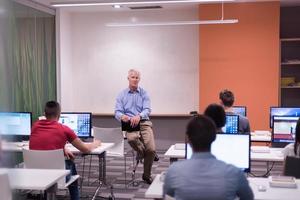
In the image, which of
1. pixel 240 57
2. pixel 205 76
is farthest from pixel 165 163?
pixel 240 57

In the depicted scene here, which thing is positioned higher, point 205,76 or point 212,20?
point 212,20

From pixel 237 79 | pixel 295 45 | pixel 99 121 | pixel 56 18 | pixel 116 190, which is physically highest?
pixel 56 18

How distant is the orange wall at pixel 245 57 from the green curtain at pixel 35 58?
2.86 meters

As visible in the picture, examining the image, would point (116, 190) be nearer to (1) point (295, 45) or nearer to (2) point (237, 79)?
(2) point (237, 79)

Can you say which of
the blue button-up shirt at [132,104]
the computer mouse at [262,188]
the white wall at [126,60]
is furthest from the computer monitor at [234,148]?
the white wall at [126,60]

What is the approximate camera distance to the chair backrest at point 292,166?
3104 millimetres

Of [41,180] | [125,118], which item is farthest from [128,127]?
[41,180]

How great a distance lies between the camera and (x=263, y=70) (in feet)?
25.6

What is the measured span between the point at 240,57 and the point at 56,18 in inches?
142

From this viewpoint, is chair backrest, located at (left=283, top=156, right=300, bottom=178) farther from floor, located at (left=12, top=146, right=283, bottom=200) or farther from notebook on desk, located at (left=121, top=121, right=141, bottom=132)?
notebook on desk, located at (left=121, top=121, right=141, bottom=132)

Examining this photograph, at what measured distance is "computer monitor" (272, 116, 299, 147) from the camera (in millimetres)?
4875

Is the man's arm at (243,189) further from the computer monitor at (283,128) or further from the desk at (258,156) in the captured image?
the computer monitor at (283,128)

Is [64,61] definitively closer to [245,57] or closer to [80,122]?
[80,122]

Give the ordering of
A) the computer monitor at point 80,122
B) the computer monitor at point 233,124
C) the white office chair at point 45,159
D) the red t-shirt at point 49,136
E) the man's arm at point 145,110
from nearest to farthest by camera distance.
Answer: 1. the white office chair at point 45,159
2. the red t-shirt at point 49,136
3. the computer monitor at point 233,124
4. the computer monitor at point 80,122
5. the man's arm at point 145,110
